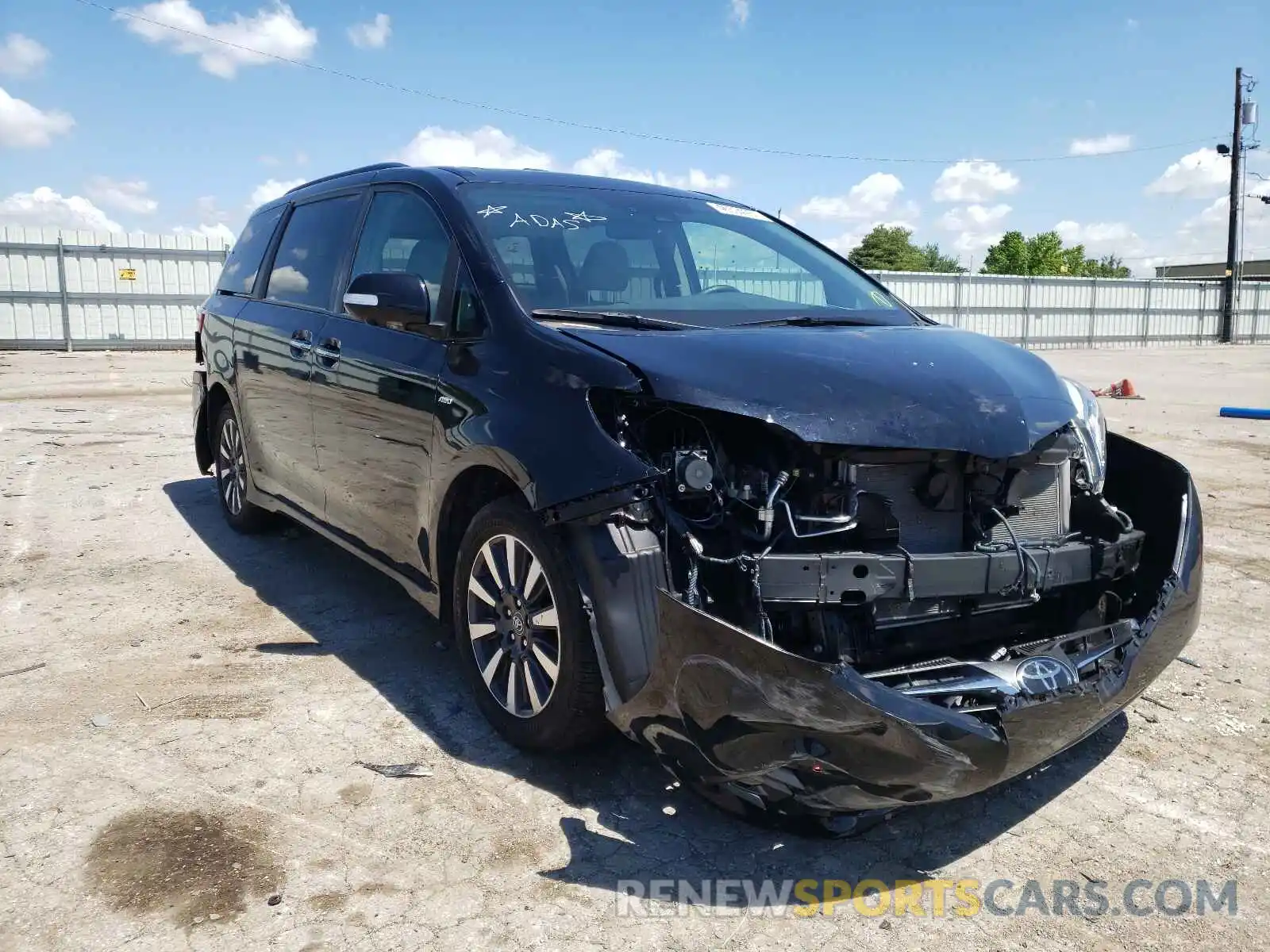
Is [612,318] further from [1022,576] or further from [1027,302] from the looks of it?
[1027,302]

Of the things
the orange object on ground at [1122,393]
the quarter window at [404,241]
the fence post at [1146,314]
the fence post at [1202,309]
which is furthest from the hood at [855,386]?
the fence post at [1202,309]

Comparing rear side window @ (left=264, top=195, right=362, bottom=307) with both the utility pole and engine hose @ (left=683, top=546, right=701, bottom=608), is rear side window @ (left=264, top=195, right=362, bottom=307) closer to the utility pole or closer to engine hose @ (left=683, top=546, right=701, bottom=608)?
engine hose @ (left=683, top=546, right=701, bottom=608)

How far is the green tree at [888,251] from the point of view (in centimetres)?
7750

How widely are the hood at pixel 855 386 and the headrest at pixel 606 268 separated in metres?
0.48

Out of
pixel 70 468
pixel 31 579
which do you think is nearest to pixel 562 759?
pixel 31 579

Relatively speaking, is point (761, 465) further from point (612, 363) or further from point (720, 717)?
point (720, 717)

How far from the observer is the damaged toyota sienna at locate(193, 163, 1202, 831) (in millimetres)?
2445

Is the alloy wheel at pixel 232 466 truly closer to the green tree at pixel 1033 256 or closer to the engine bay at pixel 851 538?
the engine bay at pixel 851 538

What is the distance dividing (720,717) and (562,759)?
0.95 metres

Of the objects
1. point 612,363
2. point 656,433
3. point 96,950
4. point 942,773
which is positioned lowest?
point 96,950

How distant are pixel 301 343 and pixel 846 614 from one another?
294 cm

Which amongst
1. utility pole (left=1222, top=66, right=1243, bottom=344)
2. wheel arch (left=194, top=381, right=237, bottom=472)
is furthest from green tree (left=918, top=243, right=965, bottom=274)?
wheel arch (left=194, top=381, right=237, bottom=472)

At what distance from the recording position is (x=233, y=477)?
6004 mm

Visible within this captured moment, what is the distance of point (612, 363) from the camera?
280 centimetres
